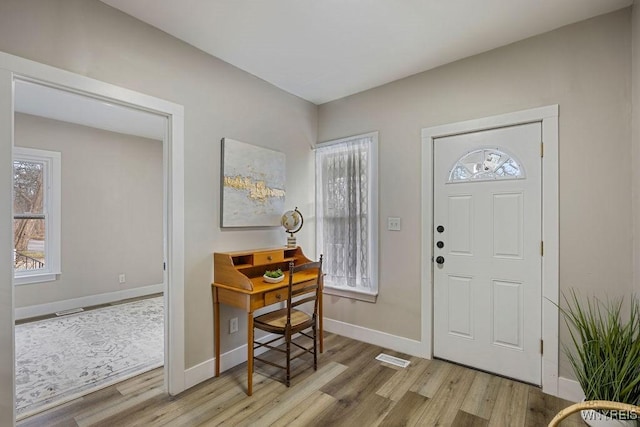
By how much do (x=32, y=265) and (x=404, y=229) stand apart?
15.5ft

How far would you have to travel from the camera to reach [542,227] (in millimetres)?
2285

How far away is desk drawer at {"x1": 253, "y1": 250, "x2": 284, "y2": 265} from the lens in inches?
107

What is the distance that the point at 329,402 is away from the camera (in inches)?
85.0

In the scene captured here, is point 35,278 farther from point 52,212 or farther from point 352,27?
point 352,27

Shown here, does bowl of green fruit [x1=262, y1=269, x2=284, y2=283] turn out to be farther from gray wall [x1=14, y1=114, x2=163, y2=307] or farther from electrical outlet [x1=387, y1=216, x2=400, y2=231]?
gray wall [x1=14, y1=114, x2=163, y2=307]

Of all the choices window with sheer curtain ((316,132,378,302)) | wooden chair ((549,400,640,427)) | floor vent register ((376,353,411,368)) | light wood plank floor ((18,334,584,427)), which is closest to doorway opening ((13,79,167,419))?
light wood plank floor ((18,334,584,427))

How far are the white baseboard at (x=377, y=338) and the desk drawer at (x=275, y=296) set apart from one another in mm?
1122

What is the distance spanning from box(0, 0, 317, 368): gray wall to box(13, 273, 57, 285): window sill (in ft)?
9.87

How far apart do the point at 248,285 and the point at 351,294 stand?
133cm

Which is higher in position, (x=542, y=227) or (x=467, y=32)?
(x=467, y=32)

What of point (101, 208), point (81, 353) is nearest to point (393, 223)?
point (81, 353)

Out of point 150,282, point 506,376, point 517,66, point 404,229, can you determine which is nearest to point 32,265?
point 150,282

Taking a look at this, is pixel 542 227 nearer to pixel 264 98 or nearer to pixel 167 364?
pixel 264 98

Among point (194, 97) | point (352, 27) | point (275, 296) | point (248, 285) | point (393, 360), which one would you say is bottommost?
point (393, 360)
